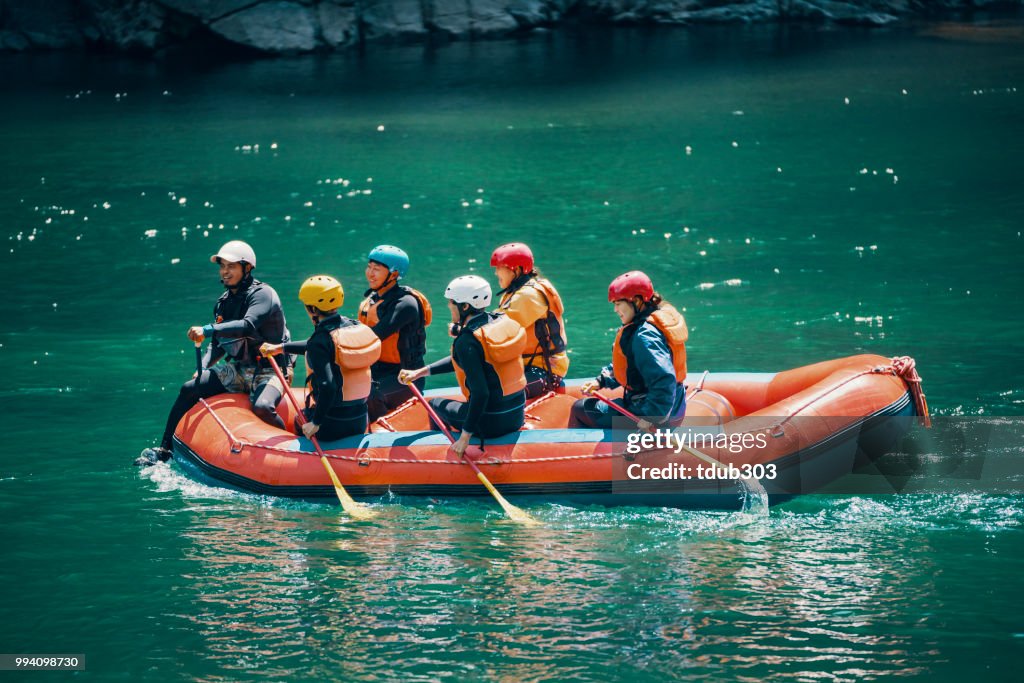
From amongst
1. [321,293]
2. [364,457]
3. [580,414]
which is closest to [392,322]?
[321,293]

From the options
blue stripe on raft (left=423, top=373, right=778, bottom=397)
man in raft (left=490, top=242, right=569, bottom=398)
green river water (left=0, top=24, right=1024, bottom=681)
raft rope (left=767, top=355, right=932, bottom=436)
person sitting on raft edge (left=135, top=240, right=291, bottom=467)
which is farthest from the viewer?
blue stripe on raft (left=423, top=373, right=778, bottom=397)

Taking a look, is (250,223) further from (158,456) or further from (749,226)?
(158,456)

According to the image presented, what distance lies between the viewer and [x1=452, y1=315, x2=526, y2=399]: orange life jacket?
866cm

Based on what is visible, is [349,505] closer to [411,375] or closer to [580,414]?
[411,375]

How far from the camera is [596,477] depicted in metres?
8.70

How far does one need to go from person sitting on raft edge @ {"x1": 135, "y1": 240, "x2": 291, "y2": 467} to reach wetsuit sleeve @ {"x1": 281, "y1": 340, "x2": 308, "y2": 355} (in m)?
0.35

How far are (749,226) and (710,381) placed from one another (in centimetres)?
800

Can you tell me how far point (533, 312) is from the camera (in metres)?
9.60

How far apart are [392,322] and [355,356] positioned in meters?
0.70

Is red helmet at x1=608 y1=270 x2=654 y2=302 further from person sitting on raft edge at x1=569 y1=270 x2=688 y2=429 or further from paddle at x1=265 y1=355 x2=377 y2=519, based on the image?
paddle at x1=265 y1=355 x2=377 y2=519

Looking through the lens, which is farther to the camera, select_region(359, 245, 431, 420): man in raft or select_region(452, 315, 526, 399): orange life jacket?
select_region(359, 245, 431, 420): man in raft

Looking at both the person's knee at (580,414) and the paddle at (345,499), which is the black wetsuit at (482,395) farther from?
the paddle at (345,499)

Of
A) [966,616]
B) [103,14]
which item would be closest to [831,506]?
[966,616]

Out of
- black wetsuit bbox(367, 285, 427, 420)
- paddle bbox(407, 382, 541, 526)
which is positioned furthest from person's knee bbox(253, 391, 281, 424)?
paddle bbox(407, 382, 541, 526)
